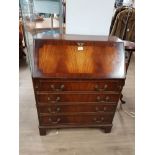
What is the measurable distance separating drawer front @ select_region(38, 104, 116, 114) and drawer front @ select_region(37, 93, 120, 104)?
0.07 m

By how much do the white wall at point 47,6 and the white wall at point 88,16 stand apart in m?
0.72

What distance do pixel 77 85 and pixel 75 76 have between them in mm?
102

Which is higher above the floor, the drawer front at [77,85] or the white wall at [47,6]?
the white wall at [47,6]

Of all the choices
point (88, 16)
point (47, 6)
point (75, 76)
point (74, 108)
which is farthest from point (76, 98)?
point (47, 6)

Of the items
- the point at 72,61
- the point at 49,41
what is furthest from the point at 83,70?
the point at 49,41

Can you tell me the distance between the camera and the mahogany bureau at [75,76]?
1.84 meters

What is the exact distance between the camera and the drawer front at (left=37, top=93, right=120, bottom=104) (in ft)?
6.34

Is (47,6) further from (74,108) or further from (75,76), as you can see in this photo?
(74,108)

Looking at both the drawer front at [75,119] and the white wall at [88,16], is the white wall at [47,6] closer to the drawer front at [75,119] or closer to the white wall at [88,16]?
the white wall at [88,16]

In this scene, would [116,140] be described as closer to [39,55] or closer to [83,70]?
[83,70]

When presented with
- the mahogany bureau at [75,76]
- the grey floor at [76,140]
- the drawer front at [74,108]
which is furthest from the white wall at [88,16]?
the grey floor at [76,140]

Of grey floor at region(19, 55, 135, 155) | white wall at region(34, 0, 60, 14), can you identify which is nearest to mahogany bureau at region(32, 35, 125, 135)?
grey floor at region(19, 55, 135, 155)

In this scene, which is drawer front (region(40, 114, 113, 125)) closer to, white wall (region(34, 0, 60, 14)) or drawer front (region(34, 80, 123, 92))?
drawer front (region(34, 80, 123, 92))
